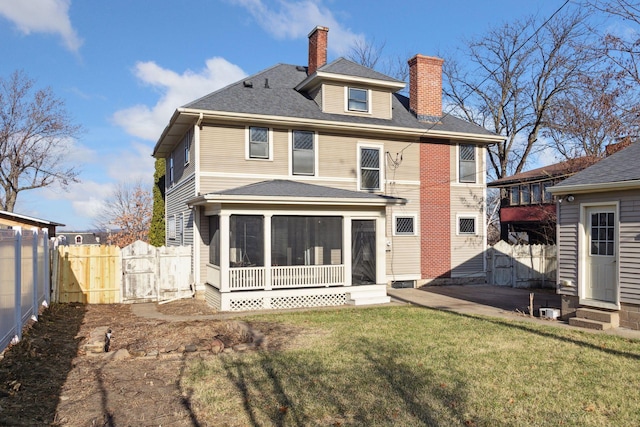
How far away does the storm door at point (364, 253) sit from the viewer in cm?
1487

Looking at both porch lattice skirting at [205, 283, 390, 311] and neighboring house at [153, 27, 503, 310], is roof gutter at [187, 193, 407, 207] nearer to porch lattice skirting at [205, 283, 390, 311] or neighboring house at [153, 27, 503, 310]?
neighboring house at [153, 27, 503, 310]

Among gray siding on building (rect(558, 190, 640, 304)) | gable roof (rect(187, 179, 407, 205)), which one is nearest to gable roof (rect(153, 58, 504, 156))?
gable roof (rect(187, 179, 407, 205))

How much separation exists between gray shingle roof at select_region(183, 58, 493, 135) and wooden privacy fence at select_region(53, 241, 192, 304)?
4739mm

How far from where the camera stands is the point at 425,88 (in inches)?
740

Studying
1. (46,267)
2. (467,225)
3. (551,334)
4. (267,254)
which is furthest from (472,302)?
(46,267)

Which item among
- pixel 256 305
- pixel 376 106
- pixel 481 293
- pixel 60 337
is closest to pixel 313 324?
pixel 256 305

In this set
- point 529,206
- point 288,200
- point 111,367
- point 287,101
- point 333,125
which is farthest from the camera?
point 529,206

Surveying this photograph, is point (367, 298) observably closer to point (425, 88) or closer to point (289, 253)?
point (289, 253)

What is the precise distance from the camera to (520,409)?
18.3 ft

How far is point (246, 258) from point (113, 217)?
33751 millimetres

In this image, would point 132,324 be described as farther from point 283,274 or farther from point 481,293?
point 481,293

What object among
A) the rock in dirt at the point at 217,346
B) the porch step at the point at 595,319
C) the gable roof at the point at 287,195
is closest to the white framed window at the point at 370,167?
the gable roof at the point at 287,195

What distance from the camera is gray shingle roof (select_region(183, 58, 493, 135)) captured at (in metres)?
15.1

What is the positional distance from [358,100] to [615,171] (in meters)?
8.88
